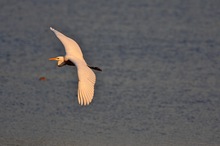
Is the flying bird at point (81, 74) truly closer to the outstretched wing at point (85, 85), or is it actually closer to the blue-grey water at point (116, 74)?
the outstretched wing at point (85, 85)

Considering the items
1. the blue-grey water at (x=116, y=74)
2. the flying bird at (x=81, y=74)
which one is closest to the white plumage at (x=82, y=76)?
the flying bird at (x=81, y=74)

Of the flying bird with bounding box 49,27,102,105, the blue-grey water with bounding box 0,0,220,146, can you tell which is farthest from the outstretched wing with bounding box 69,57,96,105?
the blue-grey water with bounding box 0,0,220,146

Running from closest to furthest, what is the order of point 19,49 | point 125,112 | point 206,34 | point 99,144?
point 99,144
point 125,112
point 19,49
point 206,34

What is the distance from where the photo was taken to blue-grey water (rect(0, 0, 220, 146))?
Result: 408 inches

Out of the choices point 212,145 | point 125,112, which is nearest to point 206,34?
point 125,112

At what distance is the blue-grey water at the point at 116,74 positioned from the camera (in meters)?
10.4

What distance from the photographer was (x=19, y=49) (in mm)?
14055

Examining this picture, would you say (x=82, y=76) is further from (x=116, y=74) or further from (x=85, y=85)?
(x=116, y=74)

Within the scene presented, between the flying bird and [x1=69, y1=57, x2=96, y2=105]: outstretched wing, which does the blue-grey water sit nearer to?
the flying bird

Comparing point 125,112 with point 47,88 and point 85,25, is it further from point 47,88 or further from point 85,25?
point 85,25

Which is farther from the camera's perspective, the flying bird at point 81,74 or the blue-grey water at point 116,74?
the blue-grey water at point 116,74

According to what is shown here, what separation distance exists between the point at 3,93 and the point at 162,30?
4.99 m

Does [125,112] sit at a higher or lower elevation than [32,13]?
lower

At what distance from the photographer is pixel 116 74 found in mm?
12758
